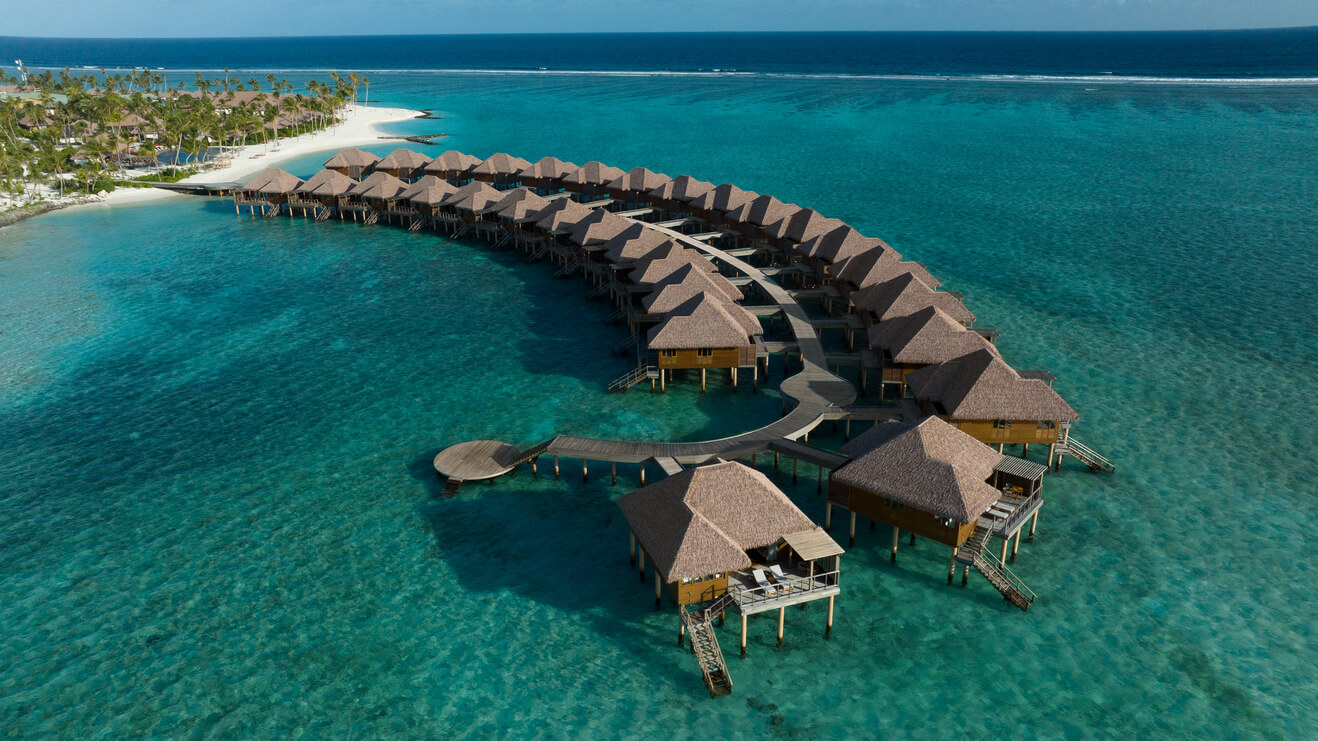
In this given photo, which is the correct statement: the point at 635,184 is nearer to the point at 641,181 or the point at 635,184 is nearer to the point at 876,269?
the point at 641,181

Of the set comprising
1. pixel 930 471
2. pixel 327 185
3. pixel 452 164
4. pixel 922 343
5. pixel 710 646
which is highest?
pixel 452 164

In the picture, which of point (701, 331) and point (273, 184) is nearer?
point (701, 331)

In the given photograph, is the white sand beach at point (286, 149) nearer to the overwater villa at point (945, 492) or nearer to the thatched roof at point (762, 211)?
the thatched roof at point (762, 211)

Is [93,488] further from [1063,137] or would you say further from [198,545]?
[1063,137]

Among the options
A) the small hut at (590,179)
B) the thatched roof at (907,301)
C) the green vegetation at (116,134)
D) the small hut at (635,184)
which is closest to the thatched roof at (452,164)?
the small hut at (590,179)

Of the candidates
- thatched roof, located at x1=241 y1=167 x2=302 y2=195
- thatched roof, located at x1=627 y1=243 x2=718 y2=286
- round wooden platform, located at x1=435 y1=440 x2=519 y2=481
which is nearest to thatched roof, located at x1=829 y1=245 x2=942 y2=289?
thatched roof, located at x1=627 y1=243 x2=718 y2=286

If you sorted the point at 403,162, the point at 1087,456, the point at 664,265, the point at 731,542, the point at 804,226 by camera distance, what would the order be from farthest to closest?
the point at 403,162, the point at 804,226, the point at 664,265, the point at 1087,456, the point at 731,542

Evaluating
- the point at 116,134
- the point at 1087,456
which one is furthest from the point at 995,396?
the point at 116,134

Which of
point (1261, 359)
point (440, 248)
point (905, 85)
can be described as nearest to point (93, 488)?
point (440, 248)
